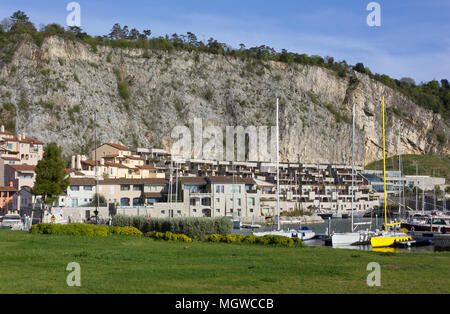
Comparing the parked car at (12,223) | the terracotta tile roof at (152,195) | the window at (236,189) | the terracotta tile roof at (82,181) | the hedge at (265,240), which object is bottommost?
the parked car at (12,223)

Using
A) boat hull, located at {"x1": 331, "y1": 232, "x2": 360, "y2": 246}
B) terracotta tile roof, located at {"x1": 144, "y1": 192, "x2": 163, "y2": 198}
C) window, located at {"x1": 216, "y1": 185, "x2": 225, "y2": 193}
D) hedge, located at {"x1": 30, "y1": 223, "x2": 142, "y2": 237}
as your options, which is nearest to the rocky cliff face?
terracotta tile roof, located at {"x1": 144, "y1": 192, "x2": 163, "y2": 198}

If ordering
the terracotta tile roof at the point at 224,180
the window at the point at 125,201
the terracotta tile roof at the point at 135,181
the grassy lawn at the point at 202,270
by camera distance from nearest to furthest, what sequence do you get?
the grassy lawn at the point at 202,270
the window at the point at 125,201
the terracotta tile roof at the point at 135,181
the terracotta tile roof at the point at 224,180

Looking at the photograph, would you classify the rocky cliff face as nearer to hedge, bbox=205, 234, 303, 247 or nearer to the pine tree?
the pine tree

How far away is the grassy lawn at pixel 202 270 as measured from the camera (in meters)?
15.5

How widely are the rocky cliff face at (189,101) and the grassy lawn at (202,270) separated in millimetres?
90465

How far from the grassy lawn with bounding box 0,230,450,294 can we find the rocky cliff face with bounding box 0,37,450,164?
9046 cm

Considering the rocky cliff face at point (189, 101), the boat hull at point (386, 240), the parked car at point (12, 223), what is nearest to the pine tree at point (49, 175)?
the parked car at point (12, 223)

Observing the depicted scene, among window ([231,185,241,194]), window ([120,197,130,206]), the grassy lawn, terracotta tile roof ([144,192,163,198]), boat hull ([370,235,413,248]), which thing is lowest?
boat hull ([370,235,413,248])

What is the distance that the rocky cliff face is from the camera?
4636 inches

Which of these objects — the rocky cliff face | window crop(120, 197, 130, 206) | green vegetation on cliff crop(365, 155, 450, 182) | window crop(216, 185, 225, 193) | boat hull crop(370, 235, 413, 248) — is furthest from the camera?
green vegetation on cliff crop(365, 155, 450, 182)

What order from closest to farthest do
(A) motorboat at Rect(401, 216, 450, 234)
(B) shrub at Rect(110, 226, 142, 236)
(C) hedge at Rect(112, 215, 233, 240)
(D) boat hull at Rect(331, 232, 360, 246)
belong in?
(B) shrub at Rect(110, 226, 142, 236) → (C) hedge at Rect(112, 215, 233, 240) → (D) boat hull at Rect(331, 232, 360, 246) → (A) motorboat at Rect(401, 216, 450, 234)

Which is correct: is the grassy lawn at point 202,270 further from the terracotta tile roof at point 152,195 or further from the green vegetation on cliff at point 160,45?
the green vegetation on cliff at point 160,45

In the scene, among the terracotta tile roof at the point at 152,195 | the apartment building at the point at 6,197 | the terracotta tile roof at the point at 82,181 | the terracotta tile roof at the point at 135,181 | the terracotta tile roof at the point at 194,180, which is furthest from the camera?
the terracotta tile roof at the point at 194,180
